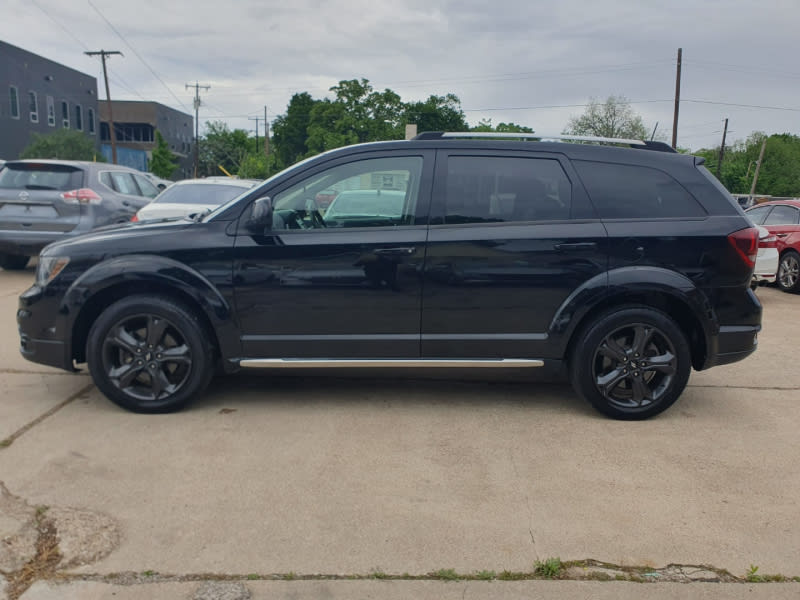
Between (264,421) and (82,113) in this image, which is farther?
(82,113)

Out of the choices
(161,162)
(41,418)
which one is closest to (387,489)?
(41,418)

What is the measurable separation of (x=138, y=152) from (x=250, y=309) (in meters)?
63.6

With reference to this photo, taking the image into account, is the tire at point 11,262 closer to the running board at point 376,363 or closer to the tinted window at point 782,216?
the running board at point 376,363

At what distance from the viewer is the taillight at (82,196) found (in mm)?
9703

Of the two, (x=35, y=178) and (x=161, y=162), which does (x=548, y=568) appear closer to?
(x=35, y=178)

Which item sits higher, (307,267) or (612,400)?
(307,267)

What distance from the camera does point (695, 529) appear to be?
315 cm

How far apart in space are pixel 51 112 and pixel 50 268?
155 feet

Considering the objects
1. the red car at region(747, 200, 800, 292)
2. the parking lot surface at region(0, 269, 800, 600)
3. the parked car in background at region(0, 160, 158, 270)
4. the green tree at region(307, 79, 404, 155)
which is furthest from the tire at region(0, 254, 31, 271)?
the green tree at region(307, 79, 404, 155)

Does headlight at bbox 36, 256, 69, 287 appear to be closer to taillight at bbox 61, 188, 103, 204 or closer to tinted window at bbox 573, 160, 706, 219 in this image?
tinted window at bbox 573, 160, 706, 219

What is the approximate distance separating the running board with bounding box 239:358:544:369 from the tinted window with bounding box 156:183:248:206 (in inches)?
262

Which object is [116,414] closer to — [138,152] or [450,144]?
[450,144]

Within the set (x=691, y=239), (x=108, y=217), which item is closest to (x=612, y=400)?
(x=691, y=239)

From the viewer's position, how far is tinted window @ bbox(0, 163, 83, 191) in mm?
9727
